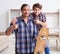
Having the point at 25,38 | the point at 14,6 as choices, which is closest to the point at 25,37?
the point at 25,38

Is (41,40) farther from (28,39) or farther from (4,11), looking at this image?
(4,11)

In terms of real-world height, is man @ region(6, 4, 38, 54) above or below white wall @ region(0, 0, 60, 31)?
below

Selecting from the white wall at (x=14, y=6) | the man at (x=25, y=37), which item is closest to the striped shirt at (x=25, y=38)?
the man at (x=25, y=37)

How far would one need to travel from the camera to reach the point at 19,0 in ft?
20.9

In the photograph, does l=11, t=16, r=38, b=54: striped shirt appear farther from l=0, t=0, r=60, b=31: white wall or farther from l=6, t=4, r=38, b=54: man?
l=0, t=0, r=60, b=31: white wall

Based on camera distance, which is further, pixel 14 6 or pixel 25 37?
pixel 14 6

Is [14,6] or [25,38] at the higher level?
[14,6]

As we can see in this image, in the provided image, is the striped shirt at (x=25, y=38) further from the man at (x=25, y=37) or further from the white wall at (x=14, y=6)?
the white wall at (x=14, y=6)

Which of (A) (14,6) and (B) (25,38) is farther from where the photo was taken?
(A) (14,6)

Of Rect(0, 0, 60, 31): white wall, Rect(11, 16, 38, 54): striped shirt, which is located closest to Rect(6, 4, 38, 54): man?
Rect(11, 16, 38, 54): striped shirt

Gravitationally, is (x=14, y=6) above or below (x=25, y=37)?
above

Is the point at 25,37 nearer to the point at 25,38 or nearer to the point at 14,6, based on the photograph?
the point at 25,38

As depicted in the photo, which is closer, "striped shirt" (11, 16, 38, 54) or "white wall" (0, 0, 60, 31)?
"striped shirt" (11, 16, 38, 54)

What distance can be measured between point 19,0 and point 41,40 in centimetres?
446
